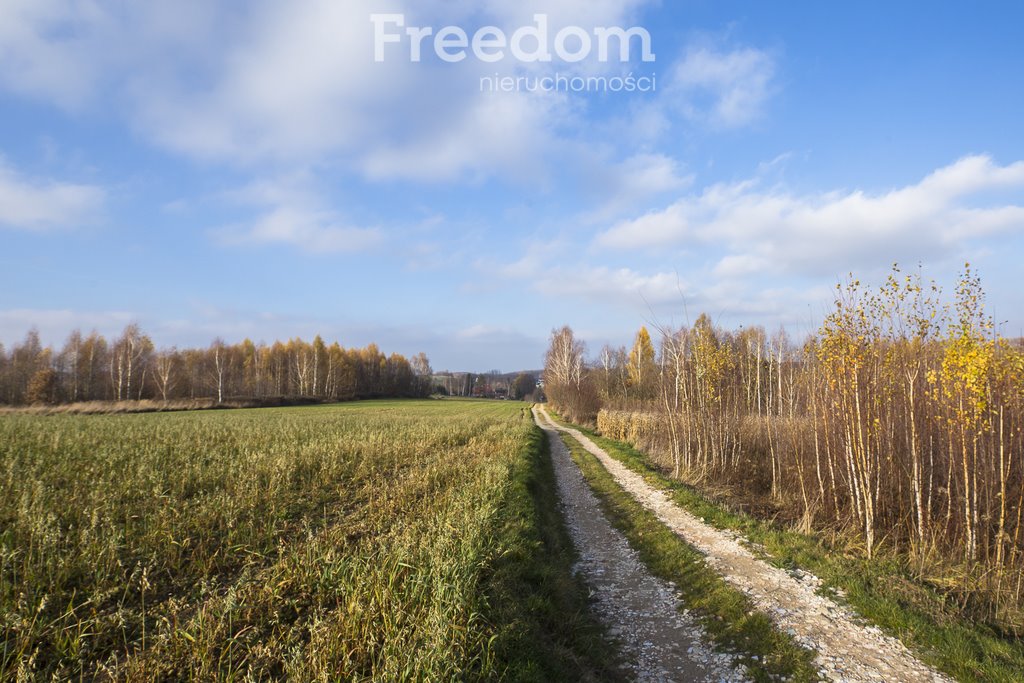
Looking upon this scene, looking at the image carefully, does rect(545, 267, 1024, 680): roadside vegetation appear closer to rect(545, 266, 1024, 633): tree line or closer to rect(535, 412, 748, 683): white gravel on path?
rect(545, 266, 1024, 633): tree line

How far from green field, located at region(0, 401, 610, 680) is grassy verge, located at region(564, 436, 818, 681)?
4.93 ft

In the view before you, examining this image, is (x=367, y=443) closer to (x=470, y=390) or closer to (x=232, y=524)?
(x=232, y=524)

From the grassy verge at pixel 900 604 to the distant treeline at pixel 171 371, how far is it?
62.5 m

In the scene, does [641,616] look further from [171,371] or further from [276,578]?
[171,371]

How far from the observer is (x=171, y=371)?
202 feet

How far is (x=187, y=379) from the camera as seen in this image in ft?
209

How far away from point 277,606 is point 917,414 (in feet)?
34.7

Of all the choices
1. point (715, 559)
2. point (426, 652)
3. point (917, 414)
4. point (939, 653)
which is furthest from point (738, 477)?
point (426, 652)

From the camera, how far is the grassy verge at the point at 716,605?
190 inches

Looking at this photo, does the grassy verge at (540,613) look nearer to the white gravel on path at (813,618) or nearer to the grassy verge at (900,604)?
the white gravel on path at (813,618)

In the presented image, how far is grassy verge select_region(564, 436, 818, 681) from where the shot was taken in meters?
4.83

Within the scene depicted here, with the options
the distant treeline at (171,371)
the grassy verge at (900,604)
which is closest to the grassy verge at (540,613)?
the grassy verge at (900,604)

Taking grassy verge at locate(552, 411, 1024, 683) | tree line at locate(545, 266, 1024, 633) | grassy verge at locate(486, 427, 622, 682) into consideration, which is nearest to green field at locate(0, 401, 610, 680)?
grassy verge at locate(486, 427, 622, 682)

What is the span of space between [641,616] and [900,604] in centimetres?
329
